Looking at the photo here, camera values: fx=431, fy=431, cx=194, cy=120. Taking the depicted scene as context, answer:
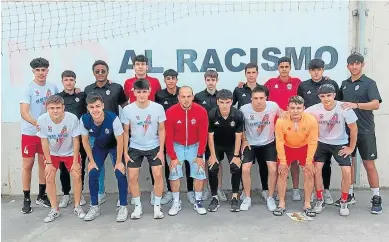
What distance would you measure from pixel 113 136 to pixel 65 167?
0.80m

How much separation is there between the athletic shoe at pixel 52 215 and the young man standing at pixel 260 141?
6.80 ft

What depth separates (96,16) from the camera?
18.3ft

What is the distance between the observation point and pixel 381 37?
558 centimetres

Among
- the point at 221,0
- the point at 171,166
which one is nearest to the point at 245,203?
the point at 171,166

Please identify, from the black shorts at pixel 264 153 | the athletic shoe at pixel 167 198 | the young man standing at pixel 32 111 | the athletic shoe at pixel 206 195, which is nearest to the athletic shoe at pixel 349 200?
the black shorts at pixel 264 153

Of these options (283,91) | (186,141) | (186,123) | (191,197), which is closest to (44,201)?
(191,197)

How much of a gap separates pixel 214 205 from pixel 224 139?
2.50 feet

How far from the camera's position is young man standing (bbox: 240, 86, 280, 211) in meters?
4.91

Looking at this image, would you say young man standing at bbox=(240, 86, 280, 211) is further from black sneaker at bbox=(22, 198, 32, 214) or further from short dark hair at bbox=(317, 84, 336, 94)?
black sneaker at bbox=(22, 198, 32, 214)

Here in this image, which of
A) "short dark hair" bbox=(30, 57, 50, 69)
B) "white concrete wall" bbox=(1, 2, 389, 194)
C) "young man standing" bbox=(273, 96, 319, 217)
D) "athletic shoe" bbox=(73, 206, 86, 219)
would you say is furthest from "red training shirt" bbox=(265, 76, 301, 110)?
"short dark hair" bbox=(30, 57, 50, 69)

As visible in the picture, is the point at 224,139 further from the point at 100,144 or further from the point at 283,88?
the point at 100,144

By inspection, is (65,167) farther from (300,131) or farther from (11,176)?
(300,131)

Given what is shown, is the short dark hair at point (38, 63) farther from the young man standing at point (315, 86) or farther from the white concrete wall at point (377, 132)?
the young man standing at point (315, 86)

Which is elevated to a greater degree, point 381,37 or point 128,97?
point 381,37
